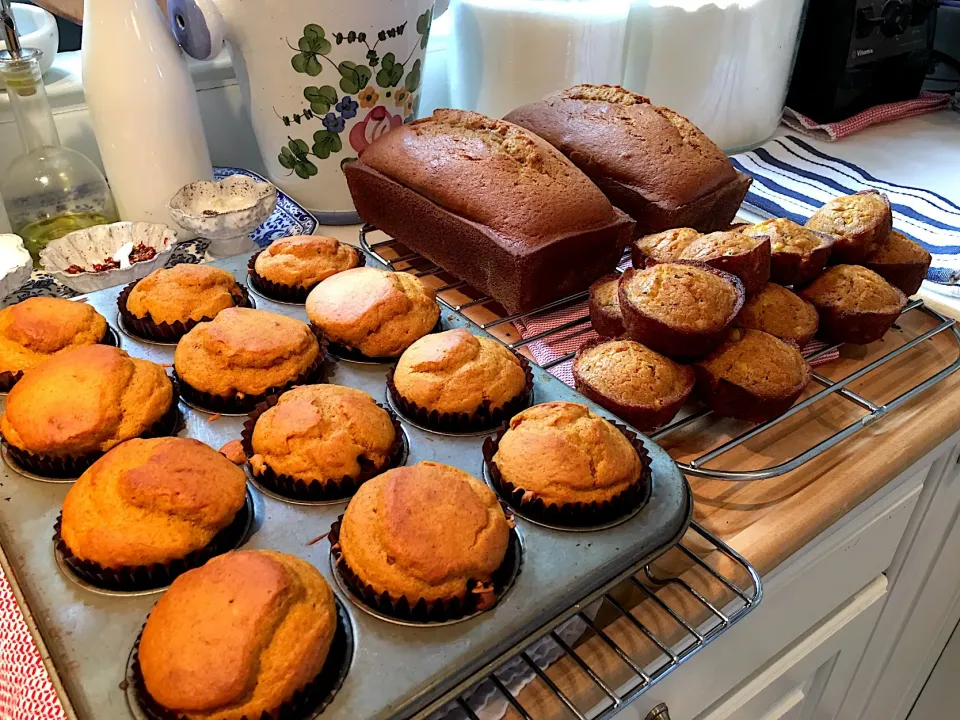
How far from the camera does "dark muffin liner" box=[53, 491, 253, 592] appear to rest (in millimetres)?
704

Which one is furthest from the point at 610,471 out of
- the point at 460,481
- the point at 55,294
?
the point at 55,294

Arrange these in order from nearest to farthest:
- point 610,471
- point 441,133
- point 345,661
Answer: point 345,661 → point 610,471 → point 441,133

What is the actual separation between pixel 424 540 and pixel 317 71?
1.00 meters

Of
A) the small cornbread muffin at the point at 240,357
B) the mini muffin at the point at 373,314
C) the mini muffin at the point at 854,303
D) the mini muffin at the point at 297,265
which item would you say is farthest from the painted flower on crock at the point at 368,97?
the mini muffin at the point at 854,303

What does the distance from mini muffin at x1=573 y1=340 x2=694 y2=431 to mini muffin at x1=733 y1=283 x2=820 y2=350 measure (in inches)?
7.1

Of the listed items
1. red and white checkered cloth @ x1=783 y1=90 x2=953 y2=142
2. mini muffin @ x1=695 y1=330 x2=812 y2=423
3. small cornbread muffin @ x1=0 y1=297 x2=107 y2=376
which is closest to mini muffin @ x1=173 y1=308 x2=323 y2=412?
small cornbread muffin @ x1=0 y1=297 x2=107 y2=376

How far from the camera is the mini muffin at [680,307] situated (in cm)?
100

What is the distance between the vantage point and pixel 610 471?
79 cm

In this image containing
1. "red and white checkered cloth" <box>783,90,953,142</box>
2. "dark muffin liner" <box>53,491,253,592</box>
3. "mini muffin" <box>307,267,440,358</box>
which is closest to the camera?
"dark muffin liner" <box>53,491,253,592</box>

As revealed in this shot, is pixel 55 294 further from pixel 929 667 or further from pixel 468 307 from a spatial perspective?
pixel 929 667

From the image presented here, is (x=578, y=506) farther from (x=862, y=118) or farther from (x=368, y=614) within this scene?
(x=862, y=118)

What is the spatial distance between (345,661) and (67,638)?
0.82ft

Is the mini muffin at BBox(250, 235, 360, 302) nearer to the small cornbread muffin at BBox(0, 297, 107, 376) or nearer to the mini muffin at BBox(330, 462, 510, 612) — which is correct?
the small cornbread muffin at BBox(0, 297, 107, 376)

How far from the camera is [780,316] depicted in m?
1.14
